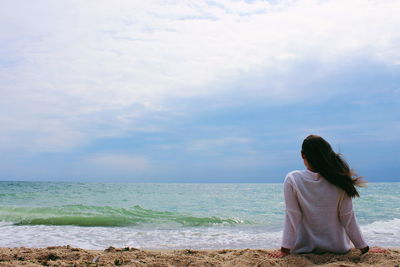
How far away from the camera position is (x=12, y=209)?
518 inches

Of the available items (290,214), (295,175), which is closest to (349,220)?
(290,214)

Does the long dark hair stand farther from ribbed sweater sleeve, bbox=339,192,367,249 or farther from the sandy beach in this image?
the sandy beach

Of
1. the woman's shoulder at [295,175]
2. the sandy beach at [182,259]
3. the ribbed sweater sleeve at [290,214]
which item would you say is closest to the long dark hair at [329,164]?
the woman's shoulder at [295,175]

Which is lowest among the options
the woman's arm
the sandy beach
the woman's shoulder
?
the sandy beach

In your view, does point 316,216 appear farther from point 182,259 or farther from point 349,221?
point 182,259

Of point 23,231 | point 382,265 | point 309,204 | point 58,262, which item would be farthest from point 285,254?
point 23,231

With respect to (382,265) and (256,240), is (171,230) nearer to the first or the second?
(256,240)

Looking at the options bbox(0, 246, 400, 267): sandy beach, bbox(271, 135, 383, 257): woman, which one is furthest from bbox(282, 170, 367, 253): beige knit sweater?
bbox(0, 246, 400, 267): sandy beach

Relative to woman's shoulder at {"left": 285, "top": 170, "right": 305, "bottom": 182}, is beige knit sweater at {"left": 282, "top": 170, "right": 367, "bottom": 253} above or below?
below

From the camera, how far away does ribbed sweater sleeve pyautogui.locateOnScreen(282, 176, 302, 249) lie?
12.2 feet

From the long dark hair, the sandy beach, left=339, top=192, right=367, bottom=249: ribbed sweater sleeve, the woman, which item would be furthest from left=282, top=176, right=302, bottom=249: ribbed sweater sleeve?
left=339, top=192, right=367, bottom=249: ribbed sweater sleeve

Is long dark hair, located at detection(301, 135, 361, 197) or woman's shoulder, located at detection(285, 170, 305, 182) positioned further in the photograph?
woman's shoulder, located at detection(285, 170, 305, 182)

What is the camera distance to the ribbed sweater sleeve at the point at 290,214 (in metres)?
3.73

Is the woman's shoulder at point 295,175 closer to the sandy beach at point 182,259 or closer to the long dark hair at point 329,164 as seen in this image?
the long dark hair at point 329,164
